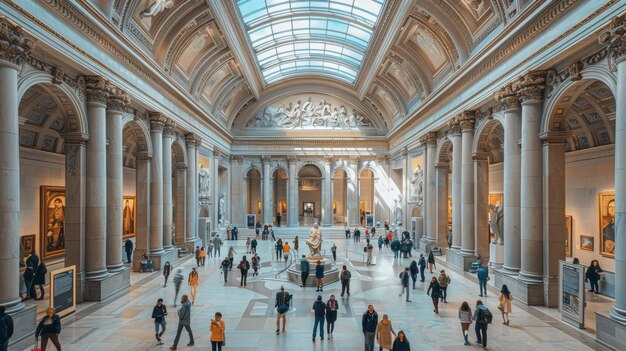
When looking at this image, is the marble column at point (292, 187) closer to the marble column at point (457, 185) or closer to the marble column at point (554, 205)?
the marble column at point (457, 185)

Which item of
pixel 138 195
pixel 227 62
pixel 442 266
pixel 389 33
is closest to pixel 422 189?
pixel 442 266

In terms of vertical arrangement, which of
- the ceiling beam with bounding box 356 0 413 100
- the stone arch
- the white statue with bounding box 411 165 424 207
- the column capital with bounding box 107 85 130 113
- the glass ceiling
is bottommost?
the white statue with bounding box 411 165 424 207

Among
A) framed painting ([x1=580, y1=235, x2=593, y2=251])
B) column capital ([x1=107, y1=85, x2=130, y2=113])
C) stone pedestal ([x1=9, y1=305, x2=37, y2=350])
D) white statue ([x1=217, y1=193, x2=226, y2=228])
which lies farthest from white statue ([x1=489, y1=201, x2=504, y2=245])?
white statue ([x1=217, y1=193, x2=226, y2=228])

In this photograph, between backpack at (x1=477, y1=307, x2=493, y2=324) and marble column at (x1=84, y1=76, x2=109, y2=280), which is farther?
marble column at (x1=84, y1=76, x2=109, y2=280)

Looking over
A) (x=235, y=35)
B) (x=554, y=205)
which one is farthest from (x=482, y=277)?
(x=235, y=35)

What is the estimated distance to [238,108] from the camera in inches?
1316

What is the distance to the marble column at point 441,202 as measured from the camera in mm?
21891

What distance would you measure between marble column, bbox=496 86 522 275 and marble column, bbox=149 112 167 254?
46.1 ft

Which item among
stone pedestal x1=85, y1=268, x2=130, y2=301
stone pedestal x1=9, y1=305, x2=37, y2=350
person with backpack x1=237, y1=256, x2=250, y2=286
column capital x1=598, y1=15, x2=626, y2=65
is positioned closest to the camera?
column capital x1=598, y1=15, x2=626, y2=65

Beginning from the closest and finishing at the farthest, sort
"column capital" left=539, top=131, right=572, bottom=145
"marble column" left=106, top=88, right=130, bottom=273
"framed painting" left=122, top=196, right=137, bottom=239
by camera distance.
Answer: "column capital" left=539, top=131, right=572, bottom=145 → "marble column" left=106, top=88, right=130, bottom=273 → "framed painting" left=122, top=196, right=137, bottom=239

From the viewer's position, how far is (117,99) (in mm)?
13211

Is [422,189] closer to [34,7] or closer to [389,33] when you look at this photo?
[389,33]

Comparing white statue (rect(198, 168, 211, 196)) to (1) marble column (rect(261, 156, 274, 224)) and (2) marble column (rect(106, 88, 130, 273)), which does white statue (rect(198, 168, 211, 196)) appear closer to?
(1) marble column (rect(261, 156, 274, 224))

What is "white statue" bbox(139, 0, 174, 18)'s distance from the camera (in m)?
14.5
